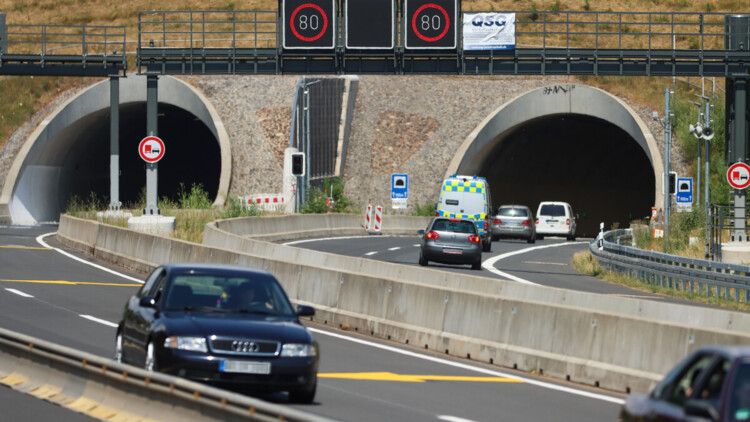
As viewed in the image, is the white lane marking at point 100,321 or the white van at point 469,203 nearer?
the white lane marking at point 100,321

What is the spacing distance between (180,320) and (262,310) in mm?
859

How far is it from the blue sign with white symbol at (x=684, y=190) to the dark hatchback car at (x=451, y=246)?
43.0 feet

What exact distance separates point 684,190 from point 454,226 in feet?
44.9

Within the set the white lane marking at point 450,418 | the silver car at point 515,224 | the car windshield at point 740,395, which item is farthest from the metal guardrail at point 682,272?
the car windshield at point 740,395

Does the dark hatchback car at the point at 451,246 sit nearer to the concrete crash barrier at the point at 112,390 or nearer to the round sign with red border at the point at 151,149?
the round sign with red border at the point at 151,149

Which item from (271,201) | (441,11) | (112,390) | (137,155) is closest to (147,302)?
(112,390)

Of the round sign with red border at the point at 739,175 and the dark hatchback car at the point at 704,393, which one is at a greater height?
the round sign with red border at the point at 739,175

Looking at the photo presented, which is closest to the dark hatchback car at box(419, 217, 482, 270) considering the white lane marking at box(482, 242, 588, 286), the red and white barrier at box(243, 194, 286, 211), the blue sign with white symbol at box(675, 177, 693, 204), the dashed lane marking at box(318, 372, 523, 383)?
the white lane marking at box(482, 242, 588, 286)

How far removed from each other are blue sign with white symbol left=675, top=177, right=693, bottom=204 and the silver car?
24.0 feet

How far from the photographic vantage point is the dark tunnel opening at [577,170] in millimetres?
70000

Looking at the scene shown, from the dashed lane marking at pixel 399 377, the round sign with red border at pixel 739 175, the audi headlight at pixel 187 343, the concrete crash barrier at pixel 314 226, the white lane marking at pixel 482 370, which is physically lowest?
the white lane marking at pixel 482 370

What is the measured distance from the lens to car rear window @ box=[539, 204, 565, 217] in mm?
54969

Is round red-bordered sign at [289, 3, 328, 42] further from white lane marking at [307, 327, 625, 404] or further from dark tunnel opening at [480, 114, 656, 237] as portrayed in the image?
dark tunnel opening at [480, 114, 656, 237]

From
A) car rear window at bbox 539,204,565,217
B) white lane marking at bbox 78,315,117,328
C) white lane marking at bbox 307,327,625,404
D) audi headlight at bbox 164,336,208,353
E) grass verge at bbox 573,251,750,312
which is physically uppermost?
car rear window at bbox 539,204,565,217
